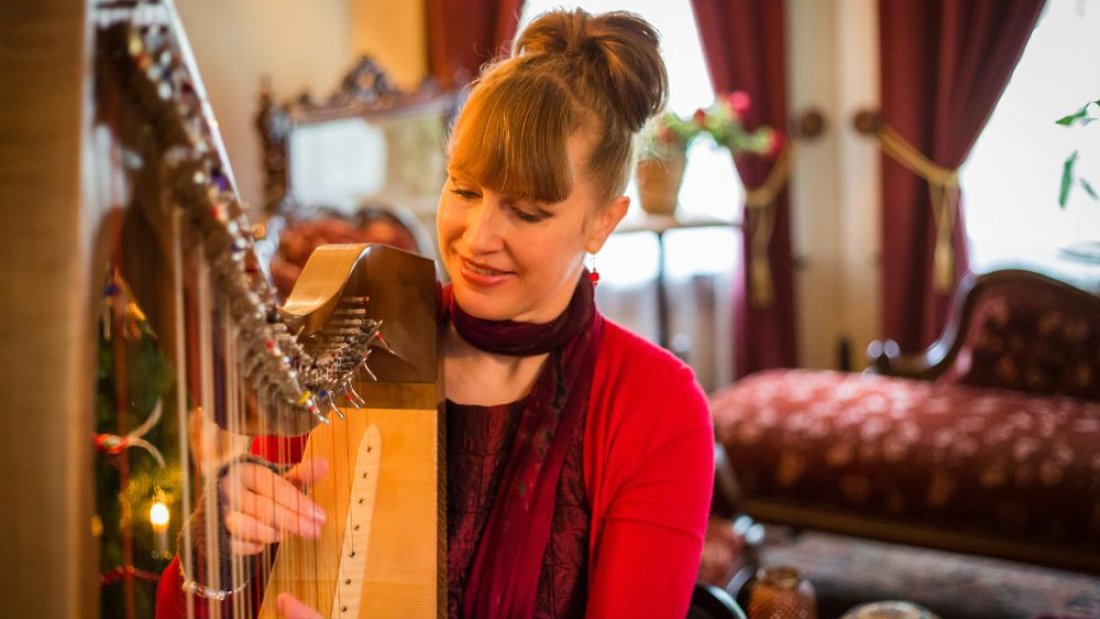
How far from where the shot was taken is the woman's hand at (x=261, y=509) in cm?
90

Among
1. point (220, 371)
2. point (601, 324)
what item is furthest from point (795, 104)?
point (220, 371)

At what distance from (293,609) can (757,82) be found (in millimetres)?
3821

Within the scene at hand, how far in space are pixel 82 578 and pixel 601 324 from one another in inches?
37.7

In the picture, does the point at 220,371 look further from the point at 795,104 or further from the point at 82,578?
the point at 795,104

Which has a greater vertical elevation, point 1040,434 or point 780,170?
point 780,170

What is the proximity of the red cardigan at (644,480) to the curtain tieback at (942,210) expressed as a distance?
316 centimetres

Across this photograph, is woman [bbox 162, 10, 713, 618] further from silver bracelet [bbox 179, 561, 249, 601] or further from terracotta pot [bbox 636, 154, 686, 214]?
terracotta pot [bbox 636, 154, 686, 214]

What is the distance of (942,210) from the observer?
410 cm

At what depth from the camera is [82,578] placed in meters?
0.40

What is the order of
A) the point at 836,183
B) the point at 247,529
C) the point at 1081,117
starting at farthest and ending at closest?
the point at 836,183 < the point at 1081,117 < the point at 247,529

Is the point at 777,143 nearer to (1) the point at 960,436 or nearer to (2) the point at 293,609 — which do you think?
(1) the point at 960,436

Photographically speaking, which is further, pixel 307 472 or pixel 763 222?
pixel 763 222

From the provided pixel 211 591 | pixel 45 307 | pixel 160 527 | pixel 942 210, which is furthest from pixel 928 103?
pixel 45 307

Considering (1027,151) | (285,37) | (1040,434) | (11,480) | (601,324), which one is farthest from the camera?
(285,37)
